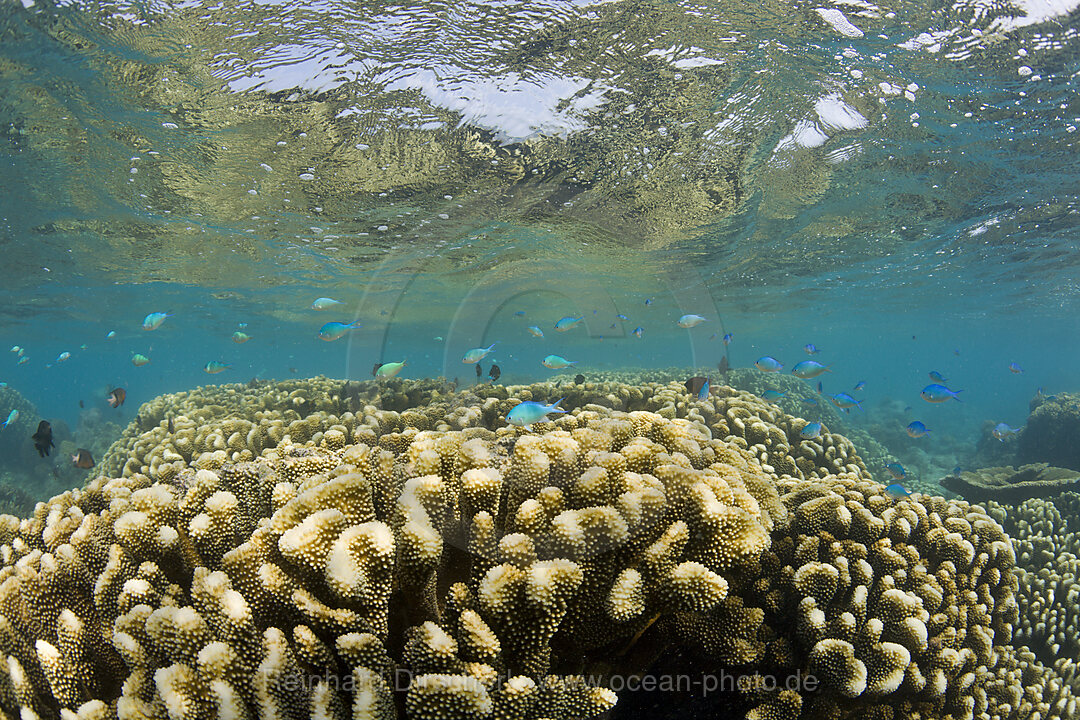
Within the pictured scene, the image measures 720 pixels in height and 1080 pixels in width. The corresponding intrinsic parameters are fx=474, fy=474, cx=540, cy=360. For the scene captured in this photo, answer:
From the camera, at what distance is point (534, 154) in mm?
11383

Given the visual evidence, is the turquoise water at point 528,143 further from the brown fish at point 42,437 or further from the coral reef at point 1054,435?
the coral reef at point 1054,435

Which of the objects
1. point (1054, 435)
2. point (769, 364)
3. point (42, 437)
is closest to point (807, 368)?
point (769, 364)

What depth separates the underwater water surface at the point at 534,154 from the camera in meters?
7.42

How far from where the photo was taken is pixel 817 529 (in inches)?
130

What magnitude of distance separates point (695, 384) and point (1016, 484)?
28.9 ft

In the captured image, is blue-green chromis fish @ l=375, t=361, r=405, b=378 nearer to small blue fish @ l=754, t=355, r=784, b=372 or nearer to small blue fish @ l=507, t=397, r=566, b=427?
small blue fish @ l=507, t=397, r=566, b=427

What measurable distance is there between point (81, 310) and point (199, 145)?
2934 cm

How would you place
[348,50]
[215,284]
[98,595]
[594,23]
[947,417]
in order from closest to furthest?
[98,595]
[594,23]
[348,50]
[215,284]
[947,417]

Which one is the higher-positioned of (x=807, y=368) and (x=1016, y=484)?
(x=807, y=368)

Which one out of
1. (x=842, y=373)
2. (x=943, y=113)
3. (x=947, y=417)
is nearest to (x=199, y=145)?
(x=943, y=113)

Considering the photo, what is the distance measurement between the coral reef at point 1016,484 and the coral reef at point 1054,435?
4741 mm

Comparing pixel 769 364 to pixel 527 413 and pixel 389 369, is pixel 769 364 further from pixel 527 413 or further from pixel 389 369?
pixel 389 369

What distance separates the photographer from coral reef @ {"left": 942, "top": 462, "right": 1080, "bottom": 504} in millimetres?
9828

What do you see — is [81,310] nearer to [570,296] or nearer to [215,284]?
[215,284]
